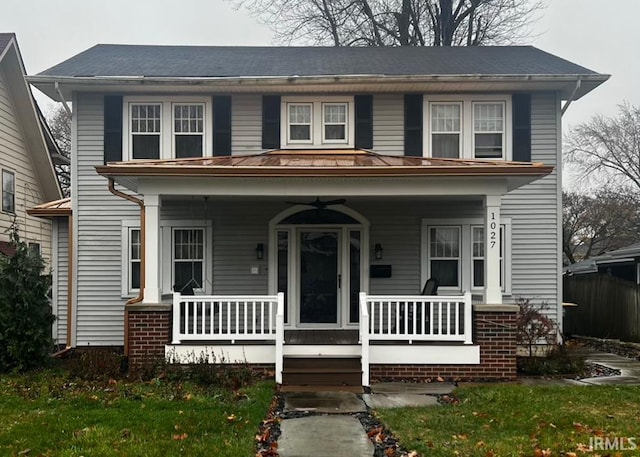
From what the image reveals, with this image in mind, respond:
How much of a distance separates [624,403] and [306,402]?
12.7 feet

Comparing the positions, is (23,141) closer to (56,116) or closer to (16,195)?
(16,195)

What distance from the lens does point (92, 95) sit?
11.1 metres

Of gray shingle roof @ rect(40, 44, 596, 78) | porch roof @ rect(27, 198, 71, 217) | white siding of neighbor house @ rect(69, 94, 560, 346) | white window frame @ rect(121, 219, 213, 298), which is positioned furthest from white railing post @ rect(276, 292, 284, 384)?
porch roof @ rect(27, 198, 71, 217)

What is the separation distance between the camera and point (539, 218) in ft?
36.7

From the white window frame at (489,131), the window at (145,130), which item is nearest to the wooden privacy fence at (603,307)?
the white window frame at (489,131)

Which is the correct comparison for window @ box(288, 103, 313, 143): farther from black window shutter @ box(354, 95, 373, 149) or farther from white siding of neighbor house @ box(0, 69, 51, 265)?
white siding of neighbor house @ box(0, 69, 51, 265)

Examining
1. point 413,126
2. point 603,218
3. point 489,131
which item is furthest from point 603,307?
point 603,218

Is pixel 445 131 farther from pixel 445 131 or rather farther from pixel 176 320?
pixel 176 320

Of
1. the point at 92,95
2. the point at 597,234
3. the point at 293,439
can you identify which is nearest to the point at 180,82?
the point at 92,95

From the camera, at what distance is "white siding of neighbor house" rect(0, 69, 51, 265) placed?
15125 mm

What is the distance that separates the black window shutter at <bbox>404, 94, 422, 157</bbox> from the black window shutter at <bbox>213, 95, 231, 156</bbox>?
3.44 metres

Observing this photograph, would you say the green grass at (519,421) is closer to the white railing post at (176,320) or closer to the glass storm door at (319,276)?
the white railing post at (176,320)

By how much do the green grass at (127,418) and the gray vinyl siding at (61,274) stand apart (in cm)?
343

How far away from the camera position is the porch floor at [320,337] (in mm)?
9273
